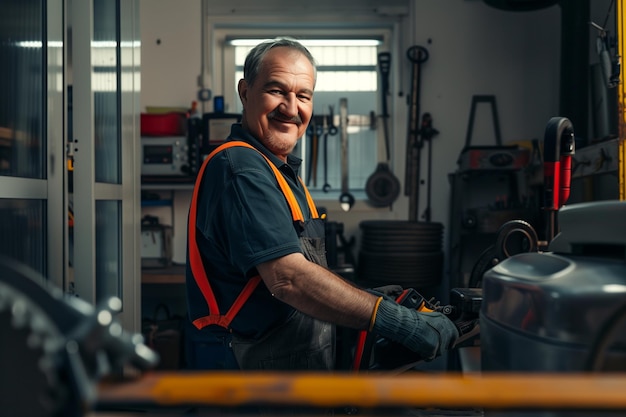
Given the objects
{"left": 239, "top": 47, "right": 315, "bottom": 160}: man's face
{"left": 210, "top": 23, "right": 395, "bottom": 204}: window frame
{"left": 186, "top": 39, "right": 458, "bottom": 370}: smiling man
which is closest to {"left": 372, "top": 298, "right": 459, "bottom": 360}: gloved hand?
{"left": 186, "top": 39, "right": 458, "bottom": 370}: smiling man

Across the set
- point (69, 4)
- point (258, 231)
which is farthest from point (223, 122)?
point (258, 231)

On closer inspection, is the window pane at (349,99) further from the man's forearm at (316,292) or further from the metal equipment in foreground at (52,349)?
the metal equipment in foreground at (52,349)

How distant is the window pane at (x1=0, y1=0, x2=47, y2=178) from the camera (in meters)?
1.53

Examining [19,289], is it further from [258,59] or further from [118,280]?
[118,280]

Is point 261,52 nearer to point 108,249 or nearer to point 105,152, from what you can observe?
point 105,152

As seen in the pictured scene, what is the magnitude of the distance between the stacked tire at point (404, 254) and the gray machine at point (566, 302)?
2.39 m

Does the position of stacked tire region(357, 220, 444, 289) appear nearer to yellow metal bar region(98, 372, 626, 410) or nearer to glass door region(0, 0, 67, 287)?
glass door region(0, 0, 67, 287)

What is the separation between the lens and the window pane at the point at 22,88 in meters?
1.53

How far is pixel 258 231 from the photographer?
1177 millimetres

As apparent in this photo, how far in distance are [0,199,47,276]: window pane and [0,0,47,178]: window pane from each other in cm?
10

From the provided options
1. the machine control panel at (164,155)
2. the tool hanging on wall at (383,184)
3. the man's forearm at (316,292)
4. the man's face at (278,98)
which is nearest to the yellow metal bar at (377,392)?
the man's forearm at (316,292)

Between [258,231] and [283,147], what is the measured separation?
0.43 m

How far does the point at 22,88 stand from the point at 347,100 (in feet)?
8.70

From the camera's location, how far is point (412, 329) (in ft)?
3.77
